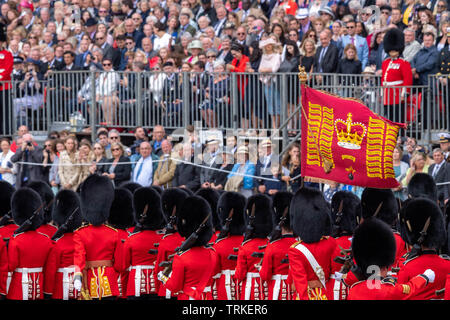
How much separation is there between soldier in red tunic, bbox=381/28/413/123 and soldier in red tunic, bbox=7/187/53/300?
6.40 meters

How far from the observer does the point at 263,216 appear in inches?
421

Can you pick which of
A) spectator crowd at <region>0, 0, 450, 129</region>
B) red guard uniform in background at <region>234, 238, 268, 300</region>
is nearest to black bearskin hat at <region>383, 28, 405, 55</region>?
spectator crowd at <region>0, 0, 450, 129</region>

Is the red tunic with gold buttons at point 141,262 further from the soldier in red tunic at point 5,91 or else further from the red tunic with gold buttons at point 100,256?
the soldier in red tunic at point 5,91

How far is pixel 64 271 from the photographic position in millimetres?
11094

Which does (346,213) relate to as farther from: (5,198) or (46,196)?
(5,198)

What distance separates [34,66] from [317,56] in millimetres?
5204

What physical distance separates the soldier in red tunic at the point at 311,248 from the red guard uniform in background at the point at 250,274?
661 mm

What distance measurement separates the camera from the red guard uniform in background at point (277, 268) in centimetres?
1007

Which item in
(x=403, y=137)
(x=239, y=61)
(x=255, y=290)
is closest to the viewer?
(x=255, y=290)

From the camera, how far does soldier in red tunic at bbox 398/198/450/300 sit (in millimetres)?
8688

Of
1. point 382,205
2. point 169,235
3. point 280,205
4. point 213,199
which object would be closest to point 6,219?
point 169,235
